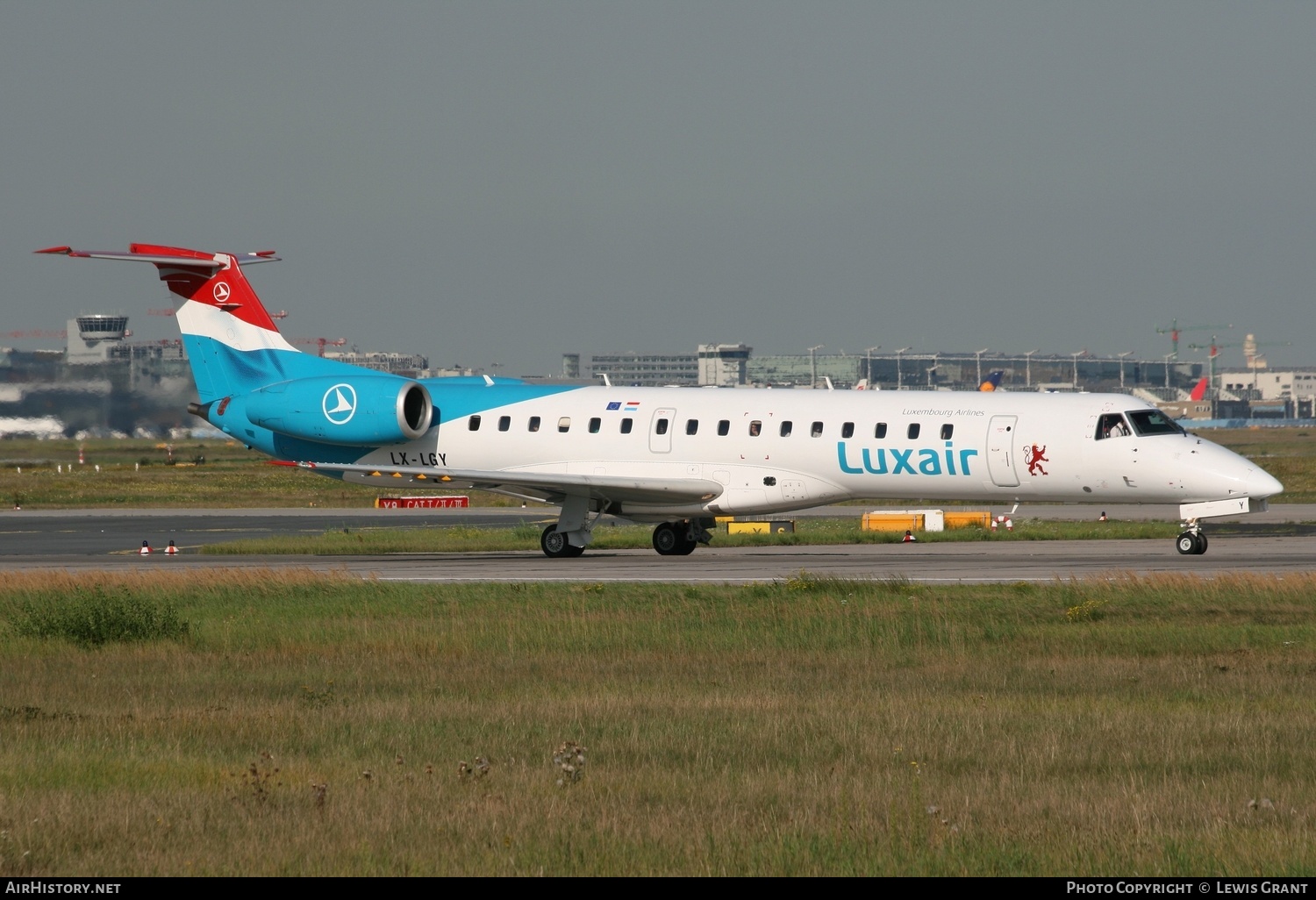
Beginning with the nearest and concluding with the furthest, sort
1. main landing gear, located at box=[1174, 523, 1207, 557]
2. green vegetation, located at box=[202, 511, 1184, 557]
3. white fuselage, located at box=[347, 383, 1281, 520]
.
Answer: white fuselage, located at box=[347, 383, 1281, 520] → main landing gear, located at box=[1174, 523, 1207, 557] → green vegetation, located at box=[202, 511, 1184, 557]

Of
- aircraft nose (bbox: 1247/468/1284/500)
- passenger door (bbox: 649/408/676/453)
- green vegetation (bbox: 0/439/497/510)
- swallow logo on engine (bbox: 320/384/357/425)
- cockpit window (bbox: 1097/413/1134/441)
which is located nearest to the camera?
aircraft nose (bbox: 1247/468/1284/500)

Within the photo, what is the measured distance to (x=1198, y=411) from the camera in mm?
191750

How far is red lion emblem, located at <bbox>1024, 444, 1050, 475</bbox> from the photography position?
2791 cm

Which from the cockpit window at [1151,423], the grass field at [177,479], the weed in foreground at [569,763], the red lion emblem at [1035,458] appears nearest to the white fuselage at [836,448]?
the red lion emblem at [1035,458]

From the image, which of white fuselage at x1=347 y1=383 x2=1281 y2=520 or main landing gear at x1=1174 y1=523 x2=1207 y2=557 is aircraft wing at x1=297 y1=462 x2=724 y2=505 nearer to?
white fuselage at x1=347 y1=383 x2=1281 y2=520

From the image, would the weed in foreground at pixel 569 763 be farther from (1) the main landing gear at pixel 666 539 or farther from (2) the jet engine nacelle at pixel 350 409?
(2) the jet engine nacelle at pixel 350 409

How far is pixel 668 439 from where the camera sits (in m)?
30.5

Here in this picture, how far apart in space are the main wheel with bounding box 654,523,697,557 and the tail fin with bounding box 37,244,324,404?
8.23 metres

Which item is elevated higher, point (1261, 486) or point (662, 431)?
point (662, 431)

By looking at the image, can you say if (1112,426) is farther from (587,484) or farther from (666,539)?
(587,484)

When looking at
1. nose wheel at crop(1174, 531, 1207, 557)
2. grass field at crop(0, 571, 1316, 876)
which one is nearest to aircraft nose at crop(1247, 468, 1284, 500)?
nose wheel at crop(1174, 531, 1207, 557)

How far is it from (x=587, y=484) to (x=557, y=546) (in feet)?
7.06

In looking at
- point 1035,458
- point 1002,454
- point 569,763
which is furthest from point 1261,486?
point 569,763

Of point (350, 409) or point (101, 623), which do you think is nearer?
point (101, 623)
